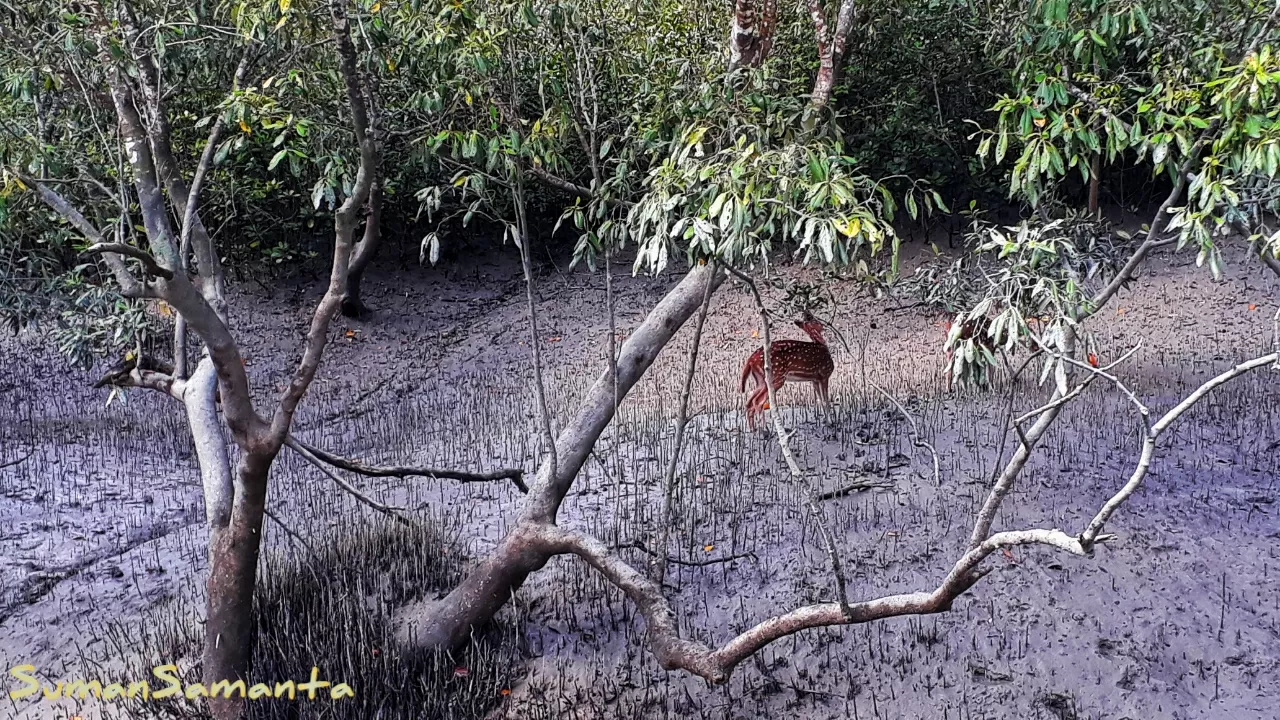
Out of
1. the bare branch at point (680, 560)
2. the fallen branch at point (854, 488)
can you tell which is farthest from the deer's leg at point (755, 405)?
the bare branch at point (680, 560)

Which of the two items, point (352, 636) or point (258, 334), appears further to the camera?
point (258, 334)

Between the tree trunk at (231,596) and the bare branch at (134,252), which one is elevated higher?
the bare branch at (134,252)

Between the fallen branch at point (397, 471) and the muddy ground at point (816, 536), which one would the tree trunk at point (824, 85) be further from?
the fallen branch at point (397, 471)

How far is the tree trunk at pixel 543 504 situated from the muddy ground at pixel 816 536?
29 cm

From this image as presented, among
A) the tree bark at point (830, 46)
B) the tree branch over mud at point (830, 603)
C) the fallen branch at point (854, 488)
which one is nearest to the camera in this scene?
the tree branch over mud at point (830, 603)

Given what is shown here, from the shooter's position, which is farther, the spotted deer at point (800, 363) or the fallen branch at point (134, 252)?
the spotted deer at point (800, 363)

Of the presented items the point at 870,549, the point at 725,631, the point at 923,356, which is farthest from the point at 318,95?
the point at 923,356

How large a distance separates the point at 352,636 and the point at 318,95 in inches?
104

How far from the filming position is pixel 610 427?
24.0 feet

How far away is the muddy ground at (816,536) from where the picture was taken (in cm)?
414

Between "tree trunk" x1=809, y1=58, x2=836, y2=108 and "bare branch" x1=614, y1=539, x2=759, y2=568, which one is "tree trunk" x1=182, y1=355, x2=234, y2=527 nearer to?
"bare branch" x1=614, y1=539, x2=759, y2=568

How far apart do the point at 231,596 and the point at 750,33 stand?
352 centimetres

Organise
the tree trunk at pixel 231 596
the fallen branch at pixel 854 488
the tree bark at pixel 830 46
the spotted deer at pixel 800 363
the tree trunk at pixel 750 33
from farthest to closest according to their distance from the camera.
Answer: the spotted deer at pixel 800 363
the fallen branch at pixel 854 488
the tree bark at pixel 830 46
the tree trunk at pixel 750 33
the tree trunk at pixel 231 596

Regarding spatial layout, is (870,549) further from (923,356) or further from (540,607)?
(923,356)
